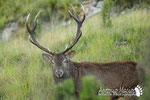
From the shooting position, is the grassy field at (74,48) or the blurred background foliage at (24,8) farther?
the blurred background foliage at (24,8)

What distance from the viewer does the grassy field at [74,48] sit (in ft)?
15.2

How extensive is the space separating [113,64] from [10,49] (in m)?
4.43

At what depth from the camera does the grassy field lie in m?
4.64

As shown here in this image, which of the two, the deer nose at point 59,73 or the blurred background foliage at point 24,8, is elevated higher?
the blurred background foliage at point 24,8

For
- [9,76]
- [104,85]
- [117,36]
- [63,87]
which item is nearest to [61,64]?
[104,85]

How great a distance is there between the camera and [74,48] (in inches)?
237

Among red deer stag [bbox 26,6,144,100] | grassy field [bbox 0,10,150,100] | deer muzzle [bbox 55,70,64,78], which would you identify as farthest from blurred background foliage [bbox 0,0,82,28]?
deer muzzle [bbox 55,70,64,78]

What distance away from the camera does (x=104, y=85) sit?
13.2 feet

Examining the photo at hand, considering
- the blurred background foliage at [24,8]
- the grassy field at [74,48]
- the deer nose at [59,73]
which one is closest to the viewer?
the deer nose at [59,73]

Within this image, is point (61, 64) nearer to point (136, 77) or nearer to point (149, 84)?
point (136, 77)

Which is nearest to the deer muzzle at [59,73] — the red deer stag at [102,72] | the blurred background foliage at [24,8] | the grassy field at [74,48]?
the red deer stag at [102,72]

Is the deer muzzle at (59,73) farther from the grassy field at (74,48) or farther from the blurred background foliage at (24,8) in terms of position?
the blurred background foliage at (24,8)

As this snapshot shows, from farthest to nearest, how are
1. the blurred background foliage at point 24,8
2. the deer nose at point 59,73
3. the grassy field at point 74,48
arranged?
the blurred background foliage at point 24,8 → the grassy field at point 74,48 → the deer nose at point 59,73

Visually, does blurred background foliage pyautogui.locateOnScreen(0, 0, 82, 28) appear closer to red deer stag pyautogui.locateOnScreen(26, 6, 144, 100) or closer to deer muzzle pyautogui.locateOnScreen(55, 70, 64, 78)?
red deer stag pyautogui.locateOnScreen(26, 6, 144, 100)
